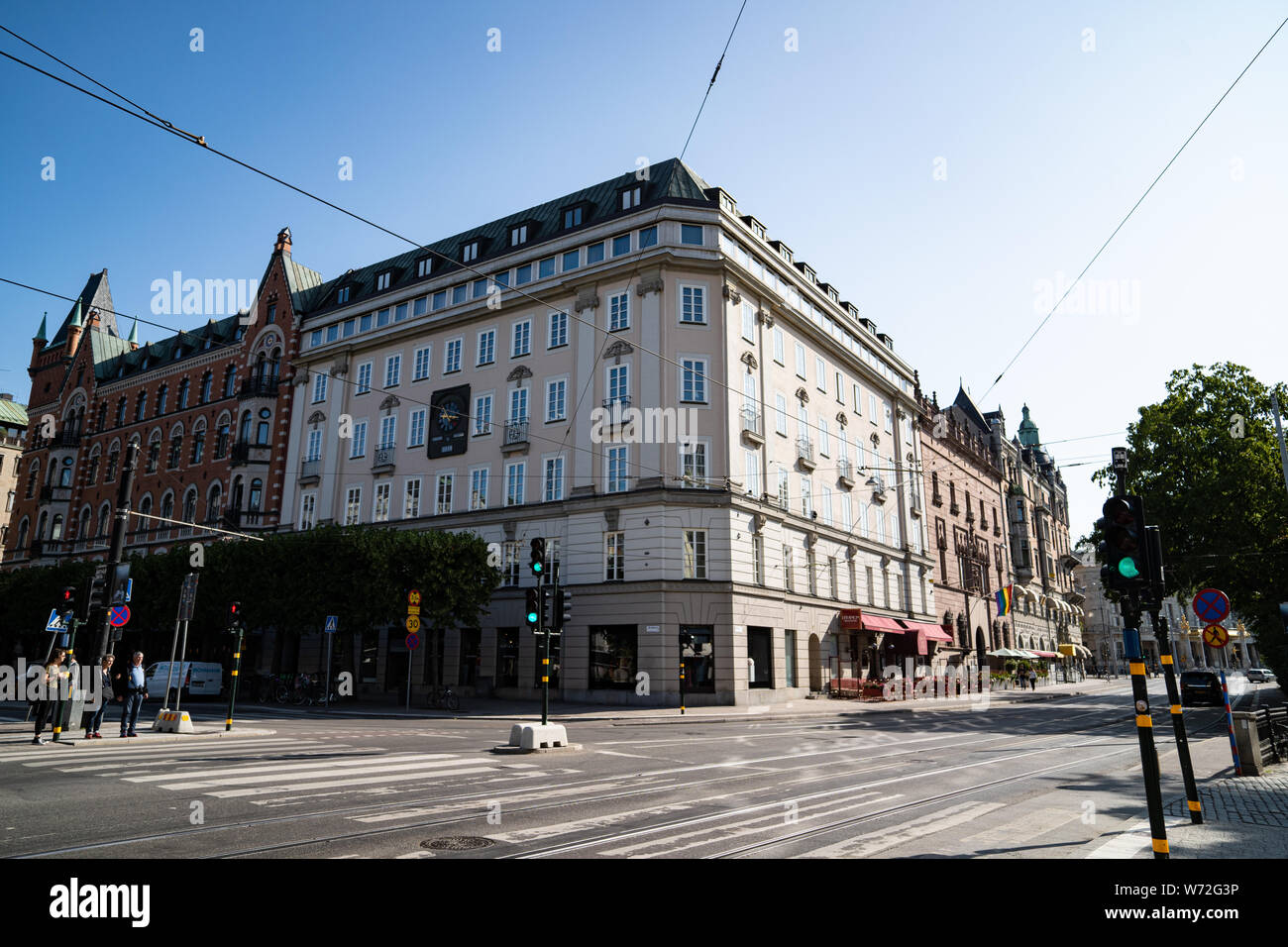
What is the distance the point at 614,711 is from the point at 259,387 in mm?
32957

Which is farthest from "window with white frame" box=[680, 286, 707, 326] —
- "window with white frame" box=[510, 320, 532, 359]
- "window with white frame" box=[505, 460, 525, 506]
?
"window with white frame" box=[505, 460, 525, 506]

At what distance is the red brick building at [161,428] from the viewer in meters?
46.4

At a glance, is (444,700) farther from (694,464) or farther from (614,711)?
(694,464)

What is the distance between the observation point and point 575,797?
973 cm

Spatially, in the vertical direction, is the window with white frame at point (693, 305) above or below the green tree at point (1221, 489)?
above

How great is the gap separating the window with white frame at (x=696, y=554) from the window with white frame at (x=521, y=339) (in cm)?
1257

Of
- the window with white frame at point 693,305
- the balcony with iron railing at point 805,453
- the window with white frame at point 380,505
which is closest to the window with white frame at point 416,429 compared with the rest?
the window with white frame at point 380,505

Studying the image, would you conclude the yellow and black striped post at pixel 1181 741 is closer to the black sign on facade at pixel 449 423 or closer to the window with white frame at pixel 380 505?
the black sign on facade at pixel 449 423

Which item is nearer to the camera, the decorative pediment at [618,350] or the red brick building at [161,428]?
the decorative pediment at [618,350]

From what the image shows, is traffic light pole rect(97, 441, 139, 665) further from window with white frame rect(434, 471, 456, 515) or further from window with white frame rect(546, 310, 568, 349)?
window with white frame rect(546, 310, 568, 349)

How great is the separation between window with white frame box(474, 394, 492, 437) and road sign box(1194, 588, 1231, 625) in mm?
29348

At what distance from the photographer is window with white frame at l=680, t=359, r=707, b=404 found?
32.0 m

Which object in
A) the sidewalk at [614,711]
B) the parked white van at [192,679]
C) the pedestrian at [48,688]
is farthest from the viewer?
the parked white van at [192,679]

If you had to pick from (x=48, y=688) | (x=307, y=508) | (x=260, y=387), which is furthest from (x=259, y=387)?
(x=48, y=688)
